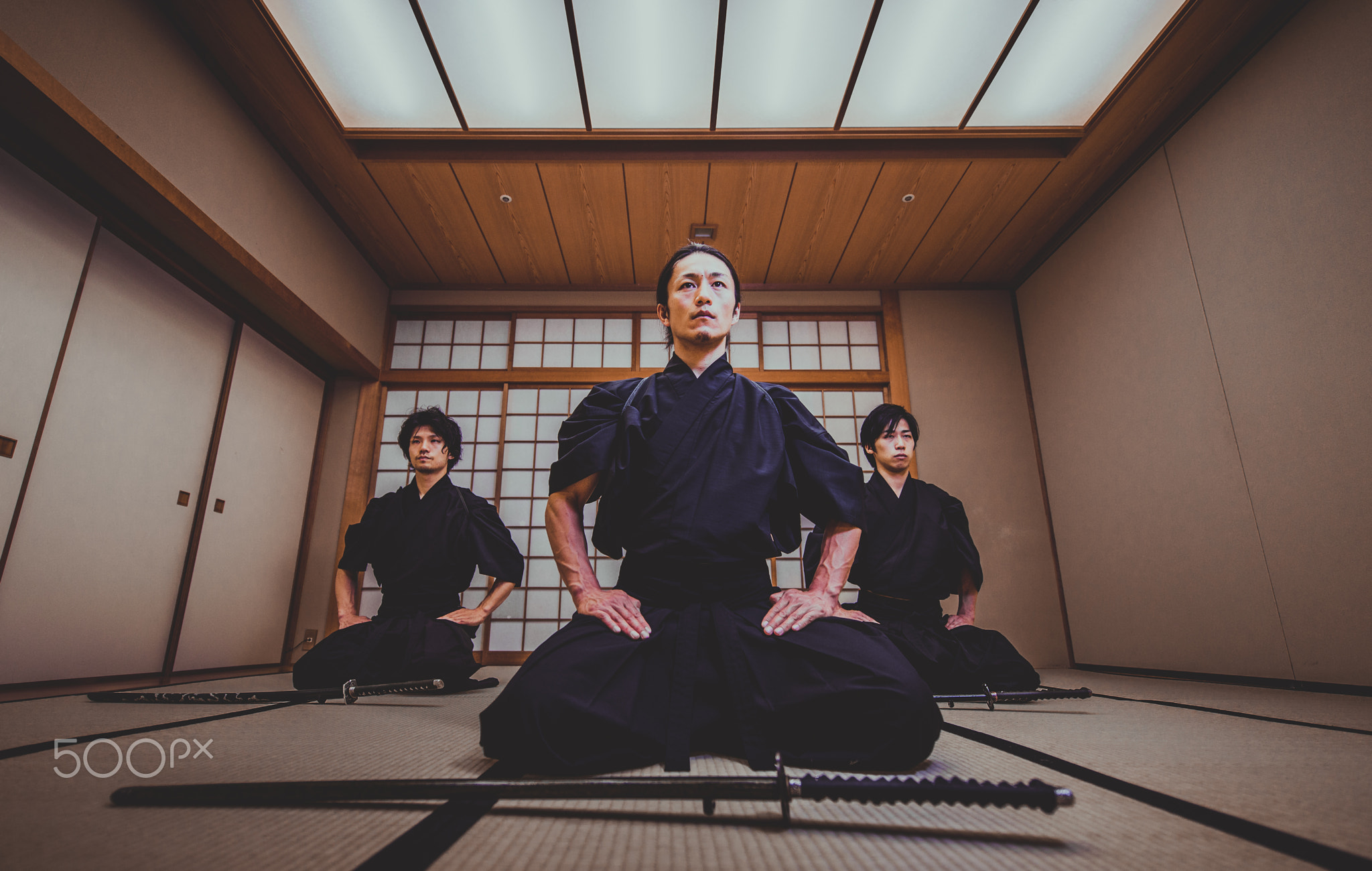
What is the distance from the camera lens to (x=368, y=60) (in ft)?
10.4

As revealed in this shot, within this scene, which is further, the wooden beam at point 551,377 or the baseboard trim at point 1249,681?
the wooden beam at point 551,377

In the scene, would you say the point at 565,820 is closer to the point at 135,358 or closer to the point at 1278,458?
the point at 135,358

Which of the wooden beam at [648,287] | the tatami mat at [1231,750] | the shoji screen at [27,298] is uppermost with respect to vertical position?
the wooden beam at [648,287]

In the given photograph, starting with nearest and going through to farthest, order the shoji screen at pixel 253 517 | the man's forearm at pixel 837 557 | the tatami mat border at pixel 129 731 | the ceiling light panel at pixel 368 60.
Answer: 1. the tatami mat border at pixel 129 731
2. the man's forearm at pixel 837 557
3. the ceiling light panel at pixel 368 60
4. the shoji screen at pixel 253 517

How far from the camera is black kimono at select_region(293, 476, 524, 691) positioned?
2.57 m

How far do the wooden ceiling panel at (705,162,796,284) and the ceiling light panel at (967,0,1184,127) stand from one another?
125cm

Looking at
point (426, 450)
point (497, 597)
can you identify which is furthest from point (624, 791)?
point (426, 450)

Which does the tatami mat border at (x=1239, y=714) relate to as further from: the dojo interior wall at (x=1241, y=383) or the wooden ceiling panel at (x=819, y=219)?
the wooden ceiling panel at (x=819, y=219)

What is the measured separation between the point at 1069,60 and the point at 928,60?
77 centimetres

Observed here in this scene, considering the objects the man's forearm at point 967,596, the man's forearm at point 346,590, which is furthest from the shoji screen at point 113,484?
the man's forearm at point 967,596

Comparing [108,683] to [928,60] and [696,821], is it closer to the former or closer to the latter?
[696,821]

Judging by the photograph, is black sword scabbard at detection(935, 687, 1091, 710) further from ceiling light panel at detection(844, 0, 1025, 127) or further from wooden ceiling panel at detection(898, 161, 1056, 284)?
wooden ceiling panel at detection(898, 161, 1056, 284)

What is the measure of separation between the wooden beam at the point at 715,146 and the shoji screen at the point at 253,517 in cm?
167

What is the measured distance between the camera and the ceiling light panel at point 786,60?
2977 mm
